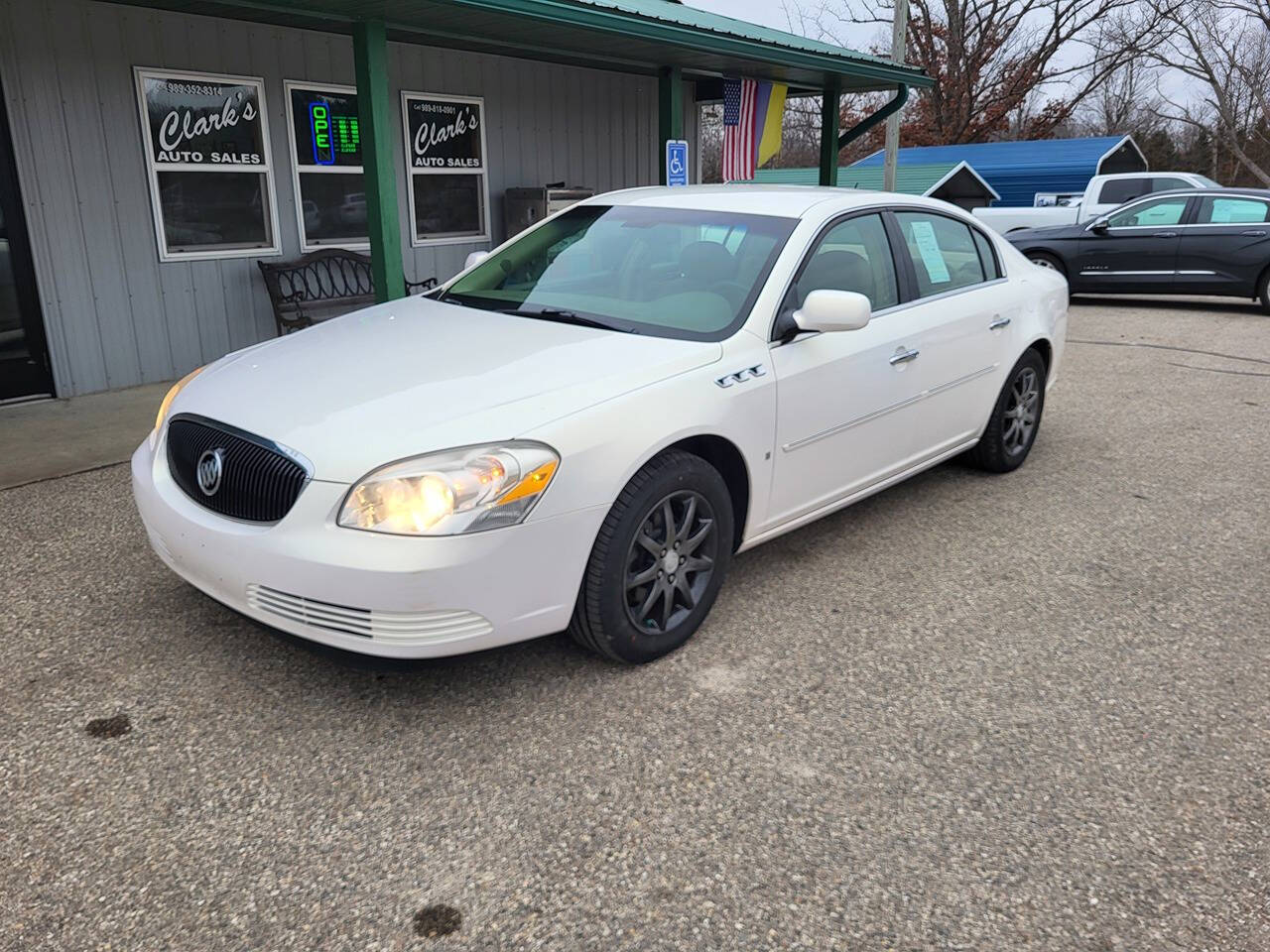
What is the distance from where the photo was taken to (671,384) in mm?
3229

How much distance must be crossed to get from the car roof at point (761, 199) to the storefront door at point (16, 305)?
4.36m

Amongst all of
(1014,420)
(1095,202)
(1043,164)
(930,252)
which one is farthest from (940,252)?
(1043,164)

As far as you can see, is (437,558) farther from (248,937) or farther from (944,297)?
(944,297)

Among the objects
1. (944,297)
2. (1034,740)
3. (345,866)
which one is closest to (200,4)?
(944,297)

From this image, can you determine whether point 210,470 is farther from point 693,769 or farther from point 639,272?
point 639,272

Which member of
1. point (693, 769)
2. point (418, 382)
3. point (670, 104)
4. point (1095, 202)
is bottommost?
point (693, 769)

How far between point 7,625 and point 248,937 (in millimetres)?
2017

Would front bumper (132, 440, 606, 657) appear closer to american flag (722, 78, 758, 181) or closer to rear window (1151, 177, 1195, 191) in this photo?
american flag (722, 78, 758, 181)

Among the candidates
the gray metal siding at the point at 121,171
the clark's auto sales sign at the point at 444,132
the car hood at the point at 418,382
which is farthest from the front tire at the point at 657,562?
the clark's auto sales sign at the point at 444,132

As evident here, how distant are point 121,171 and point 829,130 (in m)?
6.71

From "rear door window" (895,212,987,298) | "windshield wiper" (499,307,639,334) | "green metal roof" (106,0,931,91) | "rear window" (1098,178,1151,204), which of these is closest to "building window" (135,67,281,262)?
"green metal roof" (106,0,931,91)

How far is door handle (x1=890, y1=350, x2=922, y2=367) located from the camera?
13.7 ft

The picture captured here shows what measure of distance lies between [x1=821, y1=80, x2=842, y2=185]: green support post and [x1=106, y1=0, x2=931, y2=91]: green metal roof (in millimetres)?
Answer: 150

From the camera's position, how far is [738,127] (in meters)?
9.84
